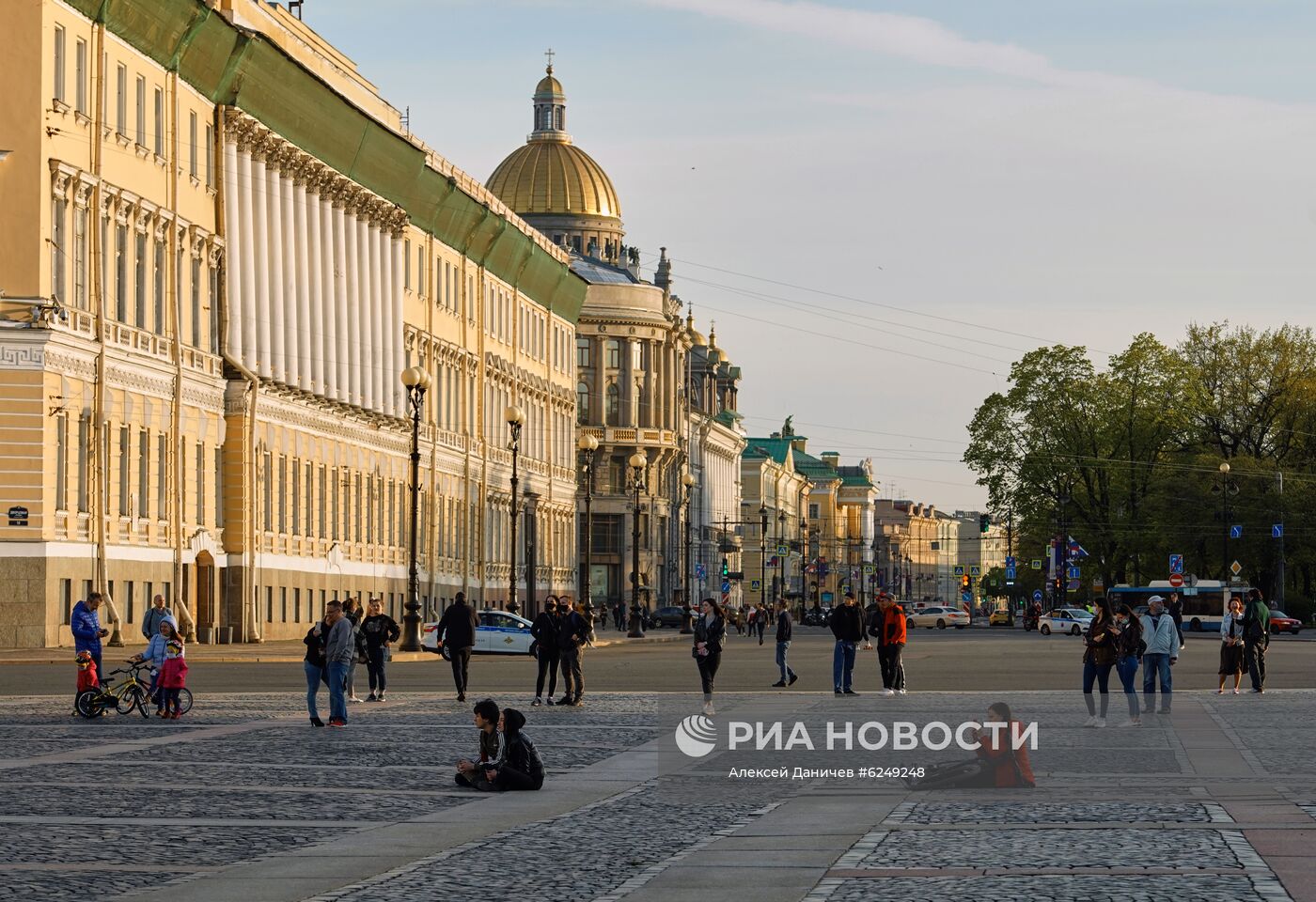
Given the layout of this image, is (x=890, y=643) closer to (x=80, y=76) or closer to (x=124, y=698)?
(x=124, y=698)

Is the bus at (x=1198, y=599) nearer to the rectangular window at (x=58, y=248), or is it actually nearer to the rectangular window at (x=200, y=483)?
the rectangular window at (x=200, y=483)

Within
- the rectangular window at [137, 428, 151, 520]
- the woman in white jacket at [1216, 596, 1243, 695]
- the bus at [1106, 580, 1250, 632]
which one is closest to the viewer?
the woman in white jacket at [1216, 596, 1243, 695]

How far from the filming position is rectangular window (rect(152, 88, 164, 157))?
6531 centimetres

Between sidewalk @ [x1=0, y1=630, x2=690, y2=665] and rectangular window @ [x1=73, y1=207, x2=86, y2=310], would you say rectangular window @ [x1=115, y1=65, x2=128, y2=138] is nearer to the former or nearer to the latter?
rectangular window @ [x1=73, y1=207, x2=86, y2=310]

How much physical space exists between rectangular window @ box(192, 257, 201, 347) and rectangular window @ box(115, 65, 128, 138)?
7029 millimetres

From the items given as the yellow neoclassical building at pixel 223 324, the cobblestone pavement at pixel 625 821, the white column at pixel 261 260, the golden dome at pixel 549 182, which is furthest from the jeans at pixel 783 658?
the golden dome at pixel 549 182

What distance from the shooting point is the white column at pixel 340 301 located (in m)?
84.2

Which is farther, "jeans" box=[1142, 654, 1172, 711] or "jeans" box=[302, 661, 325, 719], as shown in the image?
"jeans" box=[1142, 654, 1172, 711]

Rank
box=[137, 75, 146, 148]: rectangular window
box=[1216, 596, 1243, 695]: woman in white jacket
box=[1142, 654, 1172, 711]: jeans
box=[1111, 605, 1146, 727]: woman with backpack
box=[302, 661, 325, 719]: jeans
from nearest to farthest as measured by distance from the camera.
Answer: box=[302, 661, 325, 719]: jeans
box=[1111, 605, 1146, 727]: woman with backpack
box=[1142, 654, 1172, 711]: jeans
box=[1216, 596, 1243, 695]: woman in white jacket
box=[137, 75, 146, 148]: rectangular window

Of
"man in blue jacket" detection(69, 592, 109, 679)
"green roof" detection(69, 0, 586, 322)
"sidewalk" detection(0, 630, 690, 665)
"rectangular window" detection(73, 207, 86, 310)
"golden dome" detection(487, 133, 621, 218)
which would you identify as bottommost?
"sidewalk" detection(0, 630, 690, 665)

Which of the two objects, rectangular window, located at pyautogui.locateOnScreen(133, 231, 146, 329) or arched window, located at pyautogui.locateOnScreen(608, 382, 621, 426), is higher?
arched window, located at pyautogui.locateOnScreen(608, 382, 621, 426)

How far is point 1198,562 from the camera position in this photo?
122 metres

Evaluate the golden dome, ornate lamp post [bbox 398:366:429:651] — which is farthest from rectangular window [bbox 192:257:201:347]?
the golden dome

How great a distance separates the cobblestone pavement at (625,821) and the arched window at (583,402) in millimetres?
127311
